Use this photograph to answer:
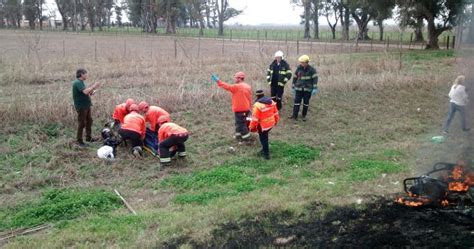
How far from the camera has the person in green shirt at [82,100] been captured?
9477 millimetres

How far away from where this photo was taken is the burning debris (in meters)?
6.35

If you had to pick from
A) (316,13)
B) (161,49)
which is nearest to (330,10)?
(316,13)

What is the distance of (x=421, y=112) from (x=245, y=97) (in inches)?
256

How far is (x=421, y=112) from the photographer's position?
541 inches

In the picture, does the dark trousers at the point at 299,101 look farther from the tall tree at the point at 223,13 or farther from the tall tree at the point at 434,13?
the tall tree at the point at 223,13

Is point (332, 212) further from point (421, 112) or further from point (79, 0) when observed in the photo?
point (79, 0)

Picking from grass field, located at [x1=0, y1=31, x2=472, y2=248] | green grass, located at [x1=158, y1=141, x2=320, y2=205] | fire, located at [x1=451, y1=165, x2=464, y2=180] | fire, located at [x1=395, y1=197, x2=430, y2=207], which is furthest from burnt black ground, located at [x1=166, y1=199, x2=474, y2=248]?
green grass, located at [x1=158, y1=141, x2=320, y2=205]

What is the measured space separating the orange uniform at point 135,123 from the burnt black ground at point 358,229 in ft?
12.7

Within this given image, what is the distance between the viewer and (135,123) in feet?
30.8

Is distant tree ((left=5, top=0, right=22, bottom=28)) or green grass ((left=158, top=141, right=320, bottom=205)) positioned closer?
green grass ((left=158, top=141, right=320, bottom=205))

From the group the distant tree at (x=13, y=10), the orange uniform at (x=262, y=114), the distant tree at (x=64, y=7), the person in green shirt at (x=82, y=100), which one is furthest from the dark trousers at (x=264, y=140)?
the distant tree at (x=13, y=10)

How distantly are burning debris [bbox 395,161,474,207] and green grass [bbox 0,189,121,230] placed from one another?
4.66 meters

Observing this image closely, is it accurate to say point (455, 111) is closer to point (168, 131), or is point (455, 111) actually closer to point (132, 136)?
point (168, 131)

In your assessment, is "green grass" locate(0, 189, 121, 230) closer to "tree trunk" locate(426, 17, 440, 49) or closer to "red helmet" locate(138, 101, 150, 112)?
"red helmet" locate(138, 101, 150, 112)
